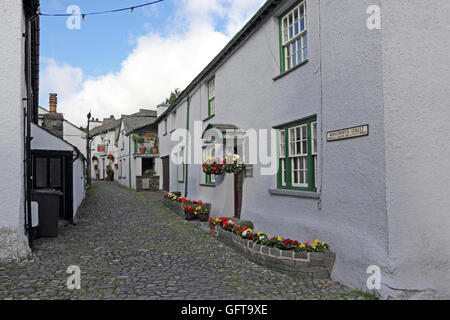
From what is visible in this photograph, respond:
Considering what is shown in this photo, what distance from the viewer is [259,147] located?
8664 millimetres

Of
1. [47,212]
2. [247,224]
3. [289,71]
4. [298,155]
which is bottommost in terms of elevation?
[247,224]

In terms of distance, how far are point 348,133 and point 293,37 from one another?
2843mm

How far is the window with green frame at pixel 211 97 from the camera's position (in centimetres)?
1288

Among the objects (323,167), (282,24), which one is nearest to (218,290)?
(323,167)

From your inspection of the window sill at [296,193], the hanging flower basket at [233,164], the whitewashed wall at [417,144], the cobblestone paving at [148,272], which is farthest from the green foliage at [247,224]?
the whitewashed wall at [417,144]

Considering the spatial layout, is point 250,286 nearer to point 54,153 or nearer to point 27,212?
point 27,212

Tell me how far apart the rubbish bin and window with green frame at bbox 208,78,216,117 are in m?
6.14

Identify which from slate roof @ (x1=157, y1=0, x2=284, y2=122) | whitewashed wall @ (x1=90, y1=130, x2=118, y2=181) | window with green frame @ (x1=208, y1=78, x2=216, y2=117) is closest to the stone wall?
slate roof @ (x1=157, y1=0, x2=284, y2=122)

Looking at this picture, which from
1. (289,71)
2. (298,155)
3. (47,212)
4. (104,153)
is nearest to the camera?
(298,155)

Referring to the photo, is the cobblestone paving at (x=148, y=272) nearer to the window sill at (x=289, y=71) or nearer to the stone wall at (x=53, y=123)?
the window sill at (x=289, y=71)

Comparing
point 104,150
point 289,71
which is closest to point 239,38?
point 289,71

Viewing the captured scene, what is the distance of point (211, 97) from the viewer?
1327 centimetres

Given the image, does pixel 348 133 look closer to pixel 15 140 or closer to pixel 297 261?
pixel 297 261
